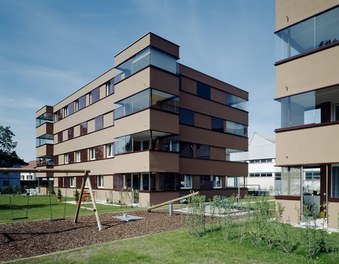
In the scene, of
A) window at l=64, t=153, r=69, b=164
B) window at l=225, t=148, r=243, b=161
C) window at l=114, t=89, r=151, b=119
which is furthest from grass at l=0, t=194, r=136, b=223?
window at l=225, t=148, r=243, b=161

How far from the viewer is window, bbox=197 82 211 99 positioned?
31.7 metres

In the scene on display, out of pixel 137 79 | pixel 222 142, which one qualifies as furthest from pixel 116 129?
pixel 222 142

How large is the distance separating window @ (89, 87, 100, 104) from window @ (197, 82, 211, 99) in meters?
11.7

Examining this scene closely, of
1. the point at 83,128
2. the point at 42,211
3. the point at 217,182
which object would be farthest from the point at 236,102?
the point at 42,211

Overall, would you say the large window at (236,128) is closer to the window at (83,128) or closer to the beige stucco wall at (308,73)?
the window at (83,128)

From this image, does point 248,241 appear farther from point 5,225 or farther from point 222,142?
point 222,142

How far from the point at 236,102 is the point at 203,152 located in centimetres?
907

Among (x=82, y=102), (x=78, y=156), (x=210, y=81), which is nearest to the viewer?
(x=210, y=81)

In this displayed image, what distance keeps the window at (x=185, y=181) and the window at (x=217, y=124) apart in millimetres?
6666

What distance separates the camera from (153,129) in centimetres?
2334

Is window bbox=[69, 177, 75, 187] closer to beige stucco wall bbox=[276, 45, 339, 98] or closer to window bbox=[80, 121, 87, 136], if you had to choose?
window bbox=[80, 121, 87, 136]

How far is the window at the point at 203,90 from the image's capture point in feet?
104

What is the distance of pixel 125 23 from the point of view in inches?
640

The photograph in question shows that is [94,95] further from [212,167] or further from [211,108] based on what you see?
Result: [212,167]
